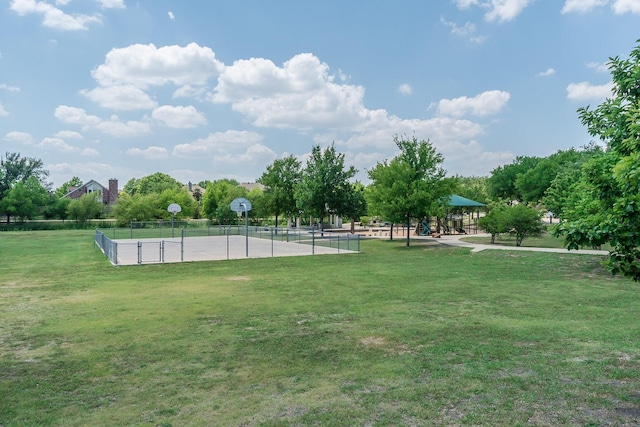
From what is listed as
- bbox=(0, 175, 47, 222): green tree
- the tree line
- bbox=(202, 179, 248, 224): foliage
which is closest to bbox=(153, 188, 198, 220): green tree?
the tree line

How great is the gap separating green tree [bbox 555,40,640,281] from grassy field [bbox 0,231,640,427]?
213 centimetres

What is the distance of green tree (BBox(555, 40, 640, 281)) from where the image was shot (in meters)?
4.70

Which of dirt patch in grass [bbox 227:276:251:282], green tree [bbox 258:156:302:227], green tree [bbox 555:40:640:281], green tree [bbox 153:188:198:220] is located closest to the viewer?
green tree [bbox 555:40:640:281]

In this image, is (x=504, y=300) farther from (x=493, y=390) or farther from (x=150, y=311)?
(x=150, y=311)

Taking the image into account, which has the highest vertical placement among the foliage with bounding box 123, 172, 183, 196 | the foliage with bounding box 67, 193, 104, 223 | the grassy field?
the foliage with bounding box 123, 172, 183, 196

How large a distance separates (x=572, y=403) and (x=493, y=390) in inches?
38.3

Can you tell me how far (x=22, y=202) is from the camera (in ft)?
224

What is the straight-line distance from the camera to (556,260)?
22312 millimetres

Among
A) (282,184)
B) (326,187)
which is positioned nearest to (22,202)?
(282,184)

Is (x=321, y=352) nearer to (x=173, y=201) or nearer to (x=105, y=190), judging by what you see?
(x=173, y=201)

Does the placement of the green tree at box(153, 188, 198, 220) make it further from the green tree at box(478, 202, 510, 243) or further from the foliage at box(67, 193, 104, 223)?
the green tree at box(478, 202, 510, 243)

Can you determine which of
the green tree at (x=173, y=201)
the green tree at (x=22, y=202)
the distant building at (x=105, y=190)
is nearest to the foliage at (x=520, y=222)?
the green tree at (x=173, y=201)

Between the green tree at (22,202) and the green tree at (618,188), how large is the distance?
77798 millimetres

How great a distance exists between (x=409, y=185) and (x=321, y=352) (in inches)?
942
